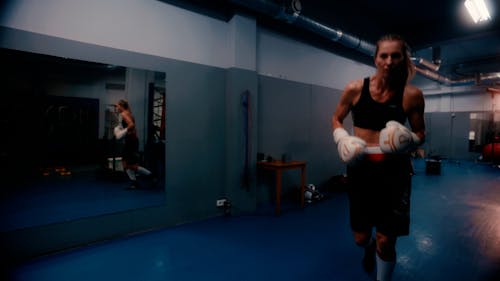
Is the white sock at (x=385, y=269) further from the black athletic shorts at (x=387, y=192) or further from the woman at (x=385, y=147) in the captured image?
the black athletic shorts at (x=387, y=192)

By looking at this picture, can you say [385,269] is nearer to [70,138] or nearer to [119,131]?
[119,131]

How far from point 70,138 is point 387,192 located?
2.77 meters

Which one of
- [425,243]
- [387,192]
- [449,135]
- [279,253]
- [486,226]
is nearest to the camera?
[387,192]

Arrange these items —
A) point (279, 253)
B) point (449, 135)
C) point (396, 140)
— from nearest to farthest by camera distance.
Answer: point (396, 140) < point (279, 253) < point (449, 135)

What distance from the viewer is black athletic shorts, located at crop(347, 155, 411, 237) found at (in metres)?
1.55

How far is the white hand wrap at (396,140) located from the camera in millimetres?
1435

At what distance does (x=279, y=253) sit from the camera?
7.85ft

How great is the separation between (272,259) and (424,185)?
4.83 metres

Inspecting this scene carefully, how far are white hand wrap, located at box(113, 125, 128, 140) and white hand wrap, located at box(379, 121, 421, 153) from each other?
2.54 meters

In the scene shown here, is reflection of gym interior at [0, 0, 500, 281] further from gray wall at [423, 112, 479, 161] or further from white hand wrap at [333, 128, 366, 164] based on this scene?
gray wall at [423, 112, 479, 161]

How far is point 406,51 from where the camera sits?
5.23 ft

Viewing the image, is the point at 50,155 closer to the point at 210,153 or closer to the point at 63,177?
the point at 63,177

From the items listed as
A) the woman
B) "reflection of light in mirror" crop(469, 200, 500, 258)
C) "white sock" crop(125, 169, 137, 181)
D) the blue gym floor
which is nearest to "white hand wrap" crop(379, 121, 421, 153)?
the woman

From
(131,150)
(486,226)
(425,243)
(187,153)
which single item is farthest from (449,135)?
(131,150)
